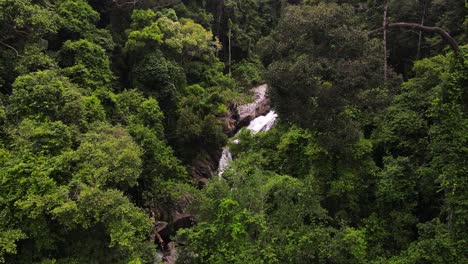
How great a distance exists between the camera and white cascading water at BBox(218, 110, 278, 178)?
27.3 m

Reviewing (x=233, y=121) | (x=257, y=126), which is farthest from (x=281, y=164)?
(x=233, y=121)

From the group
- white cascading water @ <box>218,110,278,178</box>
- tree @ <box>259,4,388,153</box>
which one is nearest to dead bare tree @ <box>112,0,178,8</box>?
white cascading water @ <box>218,110,278,178</box>

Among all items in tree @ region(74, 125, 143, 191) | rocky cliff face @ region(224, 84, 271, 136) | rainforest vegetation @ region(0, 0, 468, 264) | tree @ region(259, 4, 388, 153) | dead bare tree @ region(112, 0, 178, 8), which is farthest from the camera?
rocky cliff face @ region(224, 84, 271, 136)

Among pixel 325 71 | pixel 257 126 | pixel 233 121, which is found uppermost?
pixel 325 71

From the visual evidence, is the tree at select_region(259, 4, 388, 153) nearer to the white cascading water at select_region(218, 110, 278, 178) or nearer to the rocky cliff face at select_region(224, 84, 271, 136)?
the white cascading water at select_region(218, 110, 278, 178)

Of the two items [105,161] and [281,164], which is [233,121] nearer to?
[281,164]

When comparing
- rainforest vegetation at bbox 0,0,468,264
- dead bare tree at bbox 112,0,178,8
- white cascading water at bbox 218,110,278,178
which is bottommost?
white cascading water at bbox 218,110,278,178

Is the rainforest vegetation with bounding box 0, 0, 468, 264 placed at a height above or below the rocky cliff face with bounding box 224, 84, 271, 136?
above

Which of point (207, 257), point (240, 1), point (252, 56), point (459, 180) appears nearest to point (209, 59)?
point (252, 56)

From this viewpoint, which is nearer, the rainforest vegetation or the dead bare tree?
the rainforest vegetation

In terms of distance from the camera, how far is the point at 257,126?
30203 mm

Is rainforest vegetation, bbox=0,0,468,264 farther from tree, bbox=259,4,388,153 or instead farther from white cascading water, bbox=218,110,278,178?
white cascading water, bbox=218,110,278,178

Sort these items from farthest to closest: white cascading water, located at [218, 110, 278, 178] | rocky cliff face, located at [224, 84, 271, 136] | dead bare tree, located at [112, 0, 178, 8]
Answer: rocky cliff face, located at [224, 84, 271, 136] → dead bare tree, located at [112, 0, 178, 8] → white cascading water, located at [218, 110, 278, 178]

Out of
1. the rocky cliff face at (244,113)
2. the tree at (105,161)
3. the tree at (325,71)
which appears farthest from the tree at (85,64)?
the tree at (325,71)
